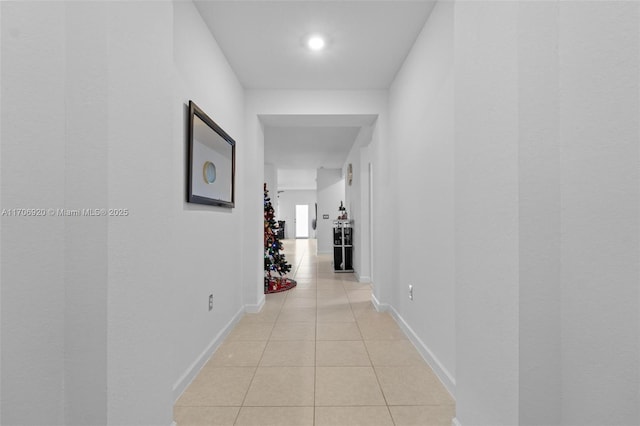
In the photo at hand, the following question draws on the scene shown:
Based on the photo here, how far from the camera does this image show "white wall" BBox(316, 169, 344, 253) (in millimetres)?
9406

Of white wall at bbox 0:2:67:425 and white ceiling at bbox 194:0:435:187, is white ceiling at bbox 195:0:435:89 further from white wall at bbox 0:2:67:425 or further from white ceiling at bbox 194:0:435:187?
white wall at bbox 0:2:67:425

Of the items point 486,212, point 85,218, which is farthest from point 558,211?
point 85,218

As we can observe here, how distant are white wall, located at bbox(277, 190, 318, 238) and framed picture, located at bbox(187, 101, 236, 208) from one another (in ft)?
50.4

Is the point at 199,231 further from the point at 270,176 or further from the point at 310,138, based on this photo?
the point at 270,176

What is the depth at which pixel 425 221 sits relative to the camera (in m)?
2.58

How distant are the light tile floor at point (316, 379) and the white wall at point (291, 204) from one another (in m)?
14.9

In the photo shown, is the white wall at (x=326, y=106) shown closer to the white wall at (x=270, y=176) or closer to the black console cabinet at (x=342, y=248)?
the black console cabinet at (x=342, y=248)

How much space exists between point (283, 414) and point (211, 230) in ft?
4.84

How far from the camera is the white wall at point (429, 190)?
2.13 meters

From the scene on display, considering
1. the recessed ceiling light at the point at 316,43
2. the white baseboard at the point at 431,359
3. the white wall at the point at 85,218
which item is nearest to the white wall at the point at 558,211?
the white baseboard at the point at 431,359

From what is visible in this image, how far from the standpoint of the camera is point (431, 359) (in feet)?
7.85

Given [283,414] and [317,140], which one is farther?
[317,140]

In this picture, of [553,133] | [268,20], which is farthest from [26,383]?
[268,20]

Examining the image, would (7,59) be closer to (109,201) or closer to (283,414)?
(109,201)
